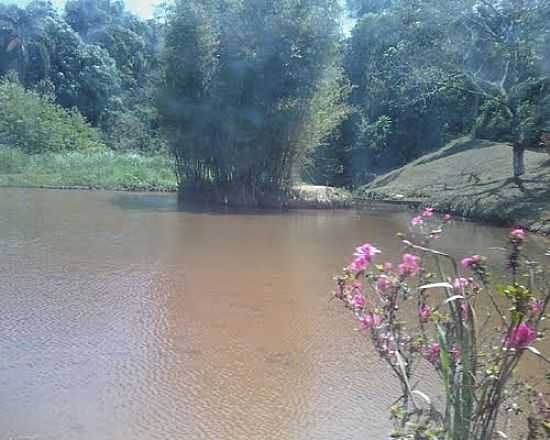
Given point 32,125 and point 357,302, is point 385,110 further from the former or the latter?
point 357,302

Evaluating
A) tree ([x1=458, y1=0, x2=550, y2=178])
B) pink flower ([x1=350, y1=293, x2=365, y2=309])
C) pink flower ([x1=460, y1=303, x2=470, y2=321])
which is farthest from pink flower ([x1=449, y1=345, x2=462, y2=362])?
tree ([x1=458, y1=0, x2=550, y2=178])

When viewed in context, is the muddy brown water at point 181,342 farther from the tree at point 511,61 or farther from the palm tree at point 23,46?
the palm tree at point 23,46

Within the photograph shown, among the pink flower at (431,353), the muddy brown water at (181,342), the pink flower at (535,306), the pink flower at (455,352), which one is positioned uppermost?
the pink flower at (535,306)

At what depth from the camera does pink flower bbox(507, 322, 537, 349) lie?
2.08 m

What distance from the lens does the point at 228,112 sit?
1507 centimetres

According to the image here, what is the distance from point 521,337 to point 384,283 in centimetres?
53

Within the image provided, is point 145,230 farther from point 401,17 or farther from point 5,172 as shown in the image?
point 5,172

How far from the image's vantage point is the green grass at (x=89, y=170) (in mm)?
21250

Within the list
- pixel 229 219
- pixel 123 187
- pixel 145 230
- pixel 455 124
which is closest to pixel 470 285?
pixel 145 230

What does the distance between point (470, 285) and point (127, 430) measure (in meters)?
1.95

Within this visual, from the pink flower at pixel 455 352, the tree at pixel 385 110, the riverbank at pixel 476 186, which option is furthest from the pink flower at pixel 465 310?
the tree at pixel 385 110

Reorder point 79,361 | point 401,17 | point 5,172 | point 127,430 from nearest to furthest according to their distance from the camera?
point 127,430 → point 79,361 → point 401,17 → point 5,172

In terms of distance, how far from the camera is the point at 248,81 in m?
15.0

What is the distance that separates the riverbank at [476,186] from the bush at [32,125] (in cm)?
1246
